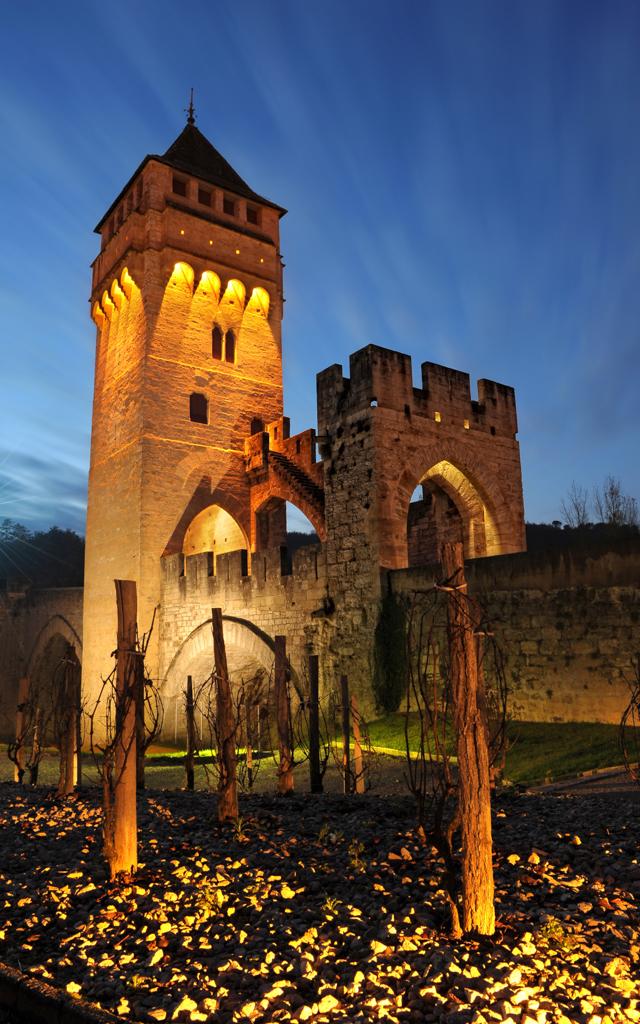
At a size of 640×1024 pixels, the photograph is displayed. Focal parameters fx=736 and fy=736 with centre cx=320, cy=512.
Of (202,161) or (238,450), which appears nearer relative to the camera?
(238,450)

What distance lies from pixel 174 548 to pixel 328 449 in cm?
763

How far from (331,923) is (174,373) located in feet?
63.4

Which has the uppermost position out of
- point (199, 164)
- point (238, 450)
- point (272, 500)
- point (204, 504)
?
point (199, 164)

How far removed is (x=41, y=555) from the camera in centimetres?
4719

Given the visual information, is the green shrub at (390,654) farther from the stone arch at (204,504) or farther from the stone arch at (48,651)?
the stone arch at (48,651)

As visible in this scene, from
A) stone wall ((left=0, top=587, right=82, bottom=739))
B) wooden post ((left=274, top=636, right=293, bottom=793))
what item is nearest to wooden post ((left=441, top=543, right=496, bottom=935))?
wooden post ((left=274, top=636, right=293, bottom=793))

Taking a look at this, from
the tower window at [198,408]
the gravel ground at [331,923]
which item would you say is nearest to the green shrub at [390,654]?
the gravel ground at [331,923]

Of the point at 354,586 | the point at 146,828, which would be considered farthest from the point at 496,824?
the point at 354,586

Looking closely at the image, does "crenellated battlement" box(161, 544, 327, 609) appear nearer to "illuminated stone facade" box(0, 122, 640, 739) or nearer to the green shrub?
"illuminated stone facade" box(0, 122, 640, 739)

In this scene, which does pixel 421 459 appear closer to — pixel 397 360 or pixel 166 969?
pixel 397 360

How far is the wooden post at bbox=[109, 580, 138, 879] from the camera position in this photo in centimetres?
497

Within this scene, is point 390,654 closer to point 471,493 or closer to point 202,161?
point 471,493

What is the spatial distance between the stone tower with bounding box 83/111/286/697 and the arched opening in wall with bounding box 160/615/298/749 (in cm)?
122

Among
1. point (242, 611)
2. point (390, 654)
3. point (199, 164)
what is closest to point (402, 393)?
point (390, 654)
